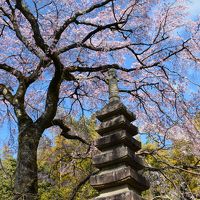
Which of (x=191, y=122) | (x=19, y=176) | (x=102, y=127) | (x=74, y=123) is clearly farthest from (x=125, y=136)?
(x=74, y=123)

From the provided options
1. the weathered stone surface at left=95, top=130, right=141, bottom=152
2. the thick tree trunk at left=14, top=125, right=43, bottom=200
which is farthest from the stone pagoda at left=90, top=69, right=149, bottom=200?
the thick tree trunk at left=14, top=125, right=43, bottom=200

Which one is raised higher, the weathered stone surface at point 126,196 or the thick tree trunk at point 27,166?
the thick tree trunk at point 27,166

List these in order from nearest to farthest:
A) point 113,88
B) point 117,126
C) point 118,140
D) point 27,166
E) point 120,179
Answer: point 120,179
point 118,140
point 117,126
point 113,88
point 27,166

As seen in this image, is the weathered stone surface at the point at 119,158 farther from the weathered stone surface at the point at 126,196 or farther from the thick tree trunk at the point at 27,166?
the thick tree trunk at the point at 27,166

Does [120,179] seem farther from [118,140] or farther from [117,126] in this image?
[117,126]

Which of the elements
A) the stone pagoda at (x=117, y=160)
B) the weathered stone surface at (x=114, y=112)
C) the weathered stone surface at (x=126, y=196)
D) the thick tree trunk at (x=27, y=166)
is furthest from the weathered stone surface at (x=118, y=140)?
the thick tree trunk at (x=27, y=166)

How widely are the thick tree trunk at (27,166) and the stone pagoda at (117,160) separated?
2.37 meters

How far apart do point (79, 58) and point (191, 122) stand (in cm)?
450

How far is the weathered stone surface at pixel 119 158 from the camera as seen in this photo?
5797mm

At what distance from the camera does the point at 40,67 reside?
392 inches

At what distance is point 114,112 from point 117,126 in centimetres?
30

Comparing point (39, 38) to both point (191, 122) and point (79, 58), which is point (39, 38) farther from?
point (191, 122)

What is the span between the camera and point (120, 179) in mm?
5594

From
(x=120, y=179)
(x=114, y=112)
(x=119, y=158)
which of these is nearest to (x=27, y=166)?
(x=114, y=112)
